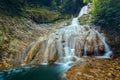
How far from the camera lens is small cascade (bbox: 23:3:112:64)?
64.4 ft

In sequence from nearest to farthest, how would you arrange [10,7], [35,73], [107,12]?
[35,73], [107,12], [10,7]

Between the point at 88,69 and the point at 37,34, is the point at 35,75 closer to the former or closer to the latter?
the point at 88,69

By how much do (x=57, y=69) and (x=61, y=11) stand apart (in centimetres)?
2366

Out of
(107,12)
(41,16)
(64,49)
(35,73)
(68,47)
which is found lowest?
(35,73)

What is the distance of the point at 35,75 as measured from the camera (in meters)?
15.1

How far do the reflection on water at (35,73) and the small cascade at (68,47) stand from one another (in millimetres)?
2058

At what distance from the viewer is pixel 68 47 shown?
21453 mm

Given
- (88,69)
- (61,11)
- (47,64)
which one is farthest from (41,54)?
(61,11)

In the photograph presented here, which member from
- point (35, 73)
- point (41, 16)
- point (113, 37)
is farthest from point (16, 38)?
point (113, 37)

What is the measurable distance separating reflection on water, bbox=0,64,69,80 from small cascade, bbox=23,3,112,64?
2.06m

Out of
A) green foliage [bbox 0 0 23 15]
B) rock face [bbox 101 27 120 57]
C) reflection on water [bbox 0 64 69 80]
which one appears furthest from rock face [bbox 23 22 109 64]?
green foliage [bbox 0 0 23 15]

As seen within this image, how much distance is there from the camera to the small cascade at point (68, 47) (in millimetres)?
19625

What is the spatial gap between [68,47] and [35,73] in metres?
6.89

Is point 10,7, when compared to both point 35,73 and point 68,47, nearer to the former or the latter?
point 68,47
